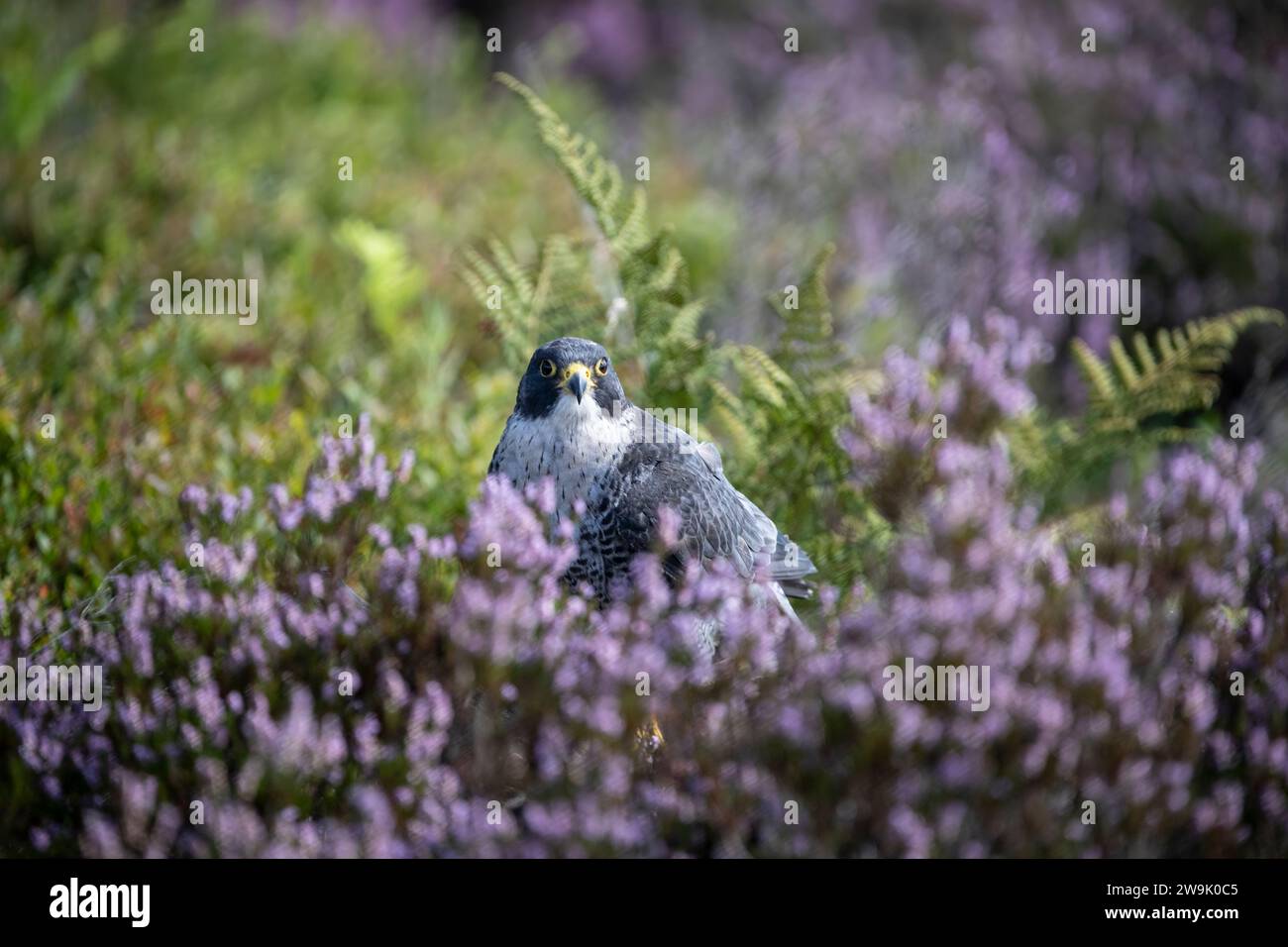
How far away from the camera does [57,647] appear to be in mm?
3305

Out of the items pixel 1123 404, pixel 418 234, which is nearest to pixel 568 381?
pixel 1123 404

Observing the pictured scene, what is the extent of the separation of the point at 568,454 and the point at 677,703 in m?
0.80

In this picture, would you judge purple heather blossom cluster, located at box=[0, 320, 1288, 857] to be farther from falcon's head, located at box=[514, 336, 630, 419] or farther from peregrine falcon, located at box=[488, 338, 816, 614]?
falcon's head, located at box=[514, 336, 630, 419]

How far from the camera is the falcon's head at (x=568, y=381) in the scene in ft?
10.5

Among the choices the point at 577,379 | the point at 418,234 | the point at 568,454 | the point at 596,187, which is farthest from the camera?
the point at 418,234

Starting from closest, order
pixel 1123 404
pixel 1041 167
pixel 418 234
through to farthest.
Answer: pixel 1123 404 < pixel 418 234 < pixel 1041 167

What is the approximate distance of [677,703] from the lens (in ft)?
9.02

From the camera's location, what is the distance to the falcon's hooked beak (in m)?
3.15

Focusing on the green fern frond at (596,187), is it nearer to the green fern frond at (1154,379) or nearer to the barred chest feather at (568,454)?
the barred chest feather at (568,454)

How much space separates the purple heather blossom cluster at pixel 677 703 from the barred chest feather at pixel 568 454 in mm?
107

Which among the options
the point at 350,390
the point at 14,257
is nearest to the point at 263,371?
the point at 350,390

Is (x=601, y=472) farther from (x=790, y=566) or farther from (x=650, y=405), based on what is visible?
(x=650, y=405)

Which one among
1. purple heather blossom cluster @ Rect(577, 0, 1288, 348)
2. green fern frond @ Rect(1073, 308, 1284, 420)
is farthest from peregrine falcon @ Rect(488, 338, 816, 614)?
purple heather blossom cluster @ Rect(577, 0, 1288, 348)

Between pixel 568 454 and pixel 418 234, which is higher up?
pixel 418 234
